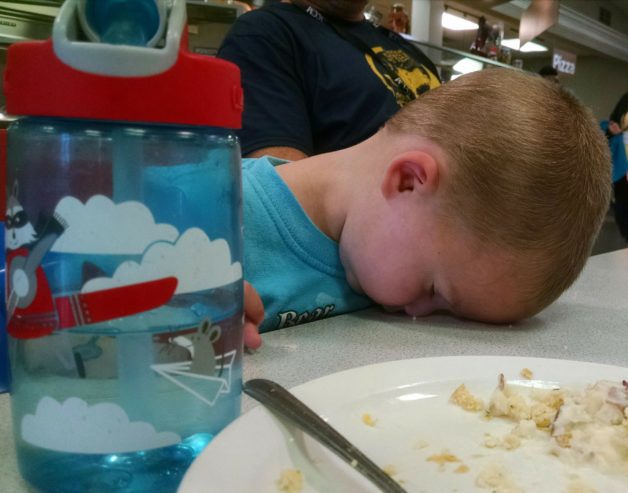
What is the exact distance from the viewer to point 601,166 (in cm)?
64

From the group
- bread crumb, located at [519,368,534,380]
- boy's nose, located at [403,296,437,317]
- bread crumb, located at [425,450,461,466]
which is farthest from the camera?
boy's nose, located at [403,296,437,317]

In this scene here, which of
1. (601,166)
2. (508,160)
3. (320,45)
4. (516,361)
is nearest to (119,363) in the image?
(516,361)

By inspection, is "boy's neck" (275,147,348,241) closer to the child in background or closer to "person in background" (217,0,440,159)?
the child in background

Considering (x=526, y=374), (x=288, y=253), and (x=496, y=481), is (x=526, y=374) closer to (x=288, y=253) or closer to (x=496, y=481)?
(x=496, y=481)

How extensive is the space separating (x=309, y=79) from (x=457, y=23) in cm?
309

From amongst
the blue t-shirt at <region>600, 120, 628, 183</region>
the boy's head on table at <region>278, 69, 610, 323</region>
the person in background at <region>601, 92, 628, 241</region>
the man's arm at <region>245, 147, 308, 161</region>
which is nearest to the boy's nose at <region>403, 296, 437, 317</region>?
the boy's head on table at <region>278, 69, 610, 323</region>

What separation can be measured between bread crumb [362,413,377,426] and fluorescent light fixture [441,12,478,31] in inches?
145

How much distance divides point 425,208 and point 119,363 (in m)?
0.43

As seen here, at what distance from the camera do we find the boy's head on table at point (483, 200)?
592 mm

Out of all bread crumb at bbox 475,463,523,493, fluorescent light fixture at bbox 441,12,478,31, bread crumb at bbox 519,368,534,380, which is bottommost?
bread crumb at bbox 519,368,534,380

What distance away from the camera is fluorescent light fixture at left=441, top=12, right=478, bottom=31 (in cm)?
375

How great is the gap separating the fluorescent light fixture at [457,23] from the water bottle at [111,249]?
12.4ft

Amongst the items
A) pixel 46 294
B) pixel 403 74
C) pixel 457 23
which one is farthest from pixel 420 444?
pixel 457 23

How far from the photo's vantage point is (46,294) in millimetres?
250
